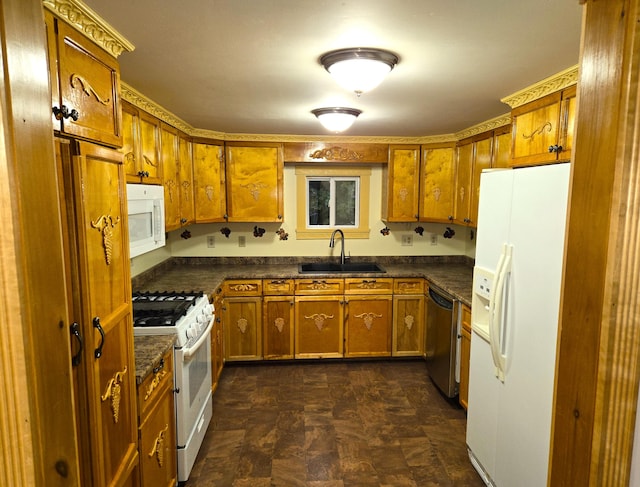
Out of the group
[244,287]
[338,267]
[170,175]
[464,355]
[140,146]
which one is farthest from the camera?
Answer: [338,267]

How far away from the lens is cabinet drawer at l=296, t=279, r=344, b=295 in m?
3.85

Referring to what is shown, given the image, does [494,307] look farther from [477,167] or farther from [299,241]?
[299,241]

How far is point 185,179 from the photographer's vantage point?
137 inches

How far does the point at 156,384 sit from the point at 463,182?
9.94 ft

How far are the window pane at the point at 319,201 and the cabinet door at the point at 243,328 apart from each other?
3.89ft

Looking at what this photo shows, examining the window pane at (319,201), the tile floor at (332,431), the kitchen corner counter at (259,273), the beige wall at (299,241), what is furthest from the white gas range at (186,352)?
the window pane at (319,201)

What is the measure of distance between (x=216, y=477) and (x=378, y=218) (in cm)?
299

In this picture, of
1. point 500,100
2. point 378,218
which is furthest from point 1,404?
point 378,218

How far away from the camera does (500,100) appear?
2502mm

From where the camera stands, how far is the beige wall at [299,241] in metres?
4.29

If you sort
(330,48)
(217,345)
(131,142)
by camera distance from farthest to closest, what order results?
1. (217,345)
2. (131,142)
3. (330,48)

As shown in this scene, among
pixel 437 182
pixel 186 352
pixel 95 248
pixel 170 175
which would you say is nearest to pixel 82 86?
pixel 95 248

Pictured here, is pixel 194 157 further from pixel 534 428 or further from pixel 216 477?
pixel 534 428

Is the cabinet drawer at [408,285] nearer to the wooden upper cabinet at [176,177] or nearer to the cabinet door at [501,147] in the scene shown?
the cabinet door at [501,147]
